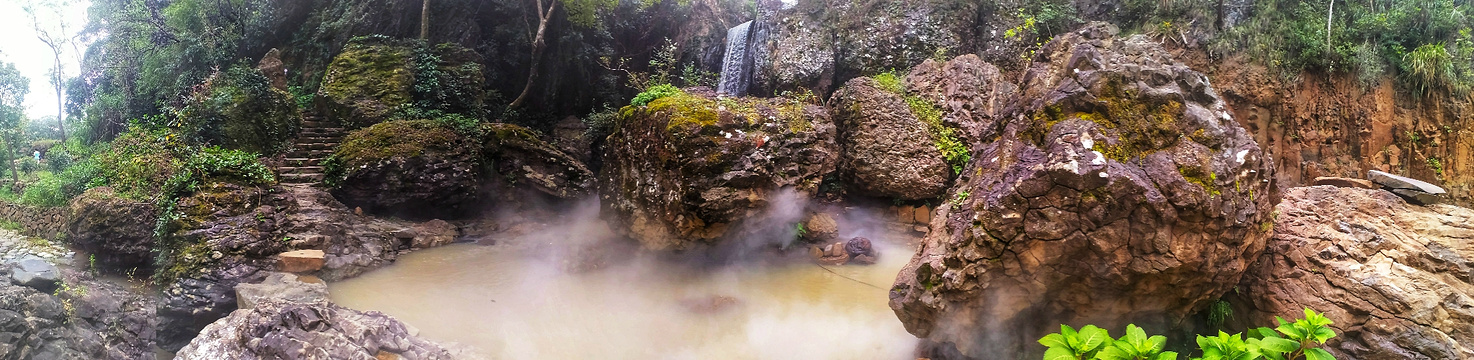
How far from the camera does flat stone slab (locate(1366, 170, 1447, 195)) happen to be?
4.51 metres

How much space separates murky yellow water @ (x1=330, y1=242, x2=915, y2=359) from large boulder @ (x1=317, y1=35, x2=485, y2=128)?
183 inches

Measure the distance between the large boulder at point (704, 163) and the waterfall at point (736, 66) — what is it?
366 centimetres

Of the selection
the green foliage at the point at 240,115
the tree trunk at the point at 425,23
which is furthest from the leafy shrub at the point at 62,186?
the tree trunk at the point at 425,23

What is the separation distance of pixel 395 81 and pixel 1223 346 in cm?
1381

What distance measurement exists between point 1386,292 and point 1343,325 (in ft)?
0.98

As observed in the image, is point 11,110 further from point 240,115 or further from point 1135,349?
point 1135,349

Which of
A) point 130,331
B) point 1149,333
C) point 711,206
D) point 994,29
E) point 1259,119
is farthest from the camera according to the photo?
point 994,29

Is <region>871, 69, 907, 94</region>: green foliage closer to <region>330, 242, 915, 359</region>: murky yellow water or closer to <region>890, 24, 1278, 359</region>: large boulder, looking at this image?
<region>330, 242, 915, 359</region>: murky yellow water

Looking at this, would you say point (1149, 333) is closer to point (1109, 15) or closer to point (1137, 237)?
point (1137, 237)

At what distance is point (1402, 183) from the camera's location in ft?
15.3

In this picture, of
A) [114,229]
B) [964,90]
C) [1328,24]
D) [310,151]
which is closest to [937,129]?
[964,90]

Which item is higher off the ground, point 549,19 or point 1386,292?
point 549,19

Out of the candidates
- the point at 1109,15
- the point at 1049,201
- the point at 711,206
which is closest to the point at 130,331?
the point at 711,206

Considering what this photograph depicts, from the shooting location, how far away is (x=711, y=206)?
23.7 feet
